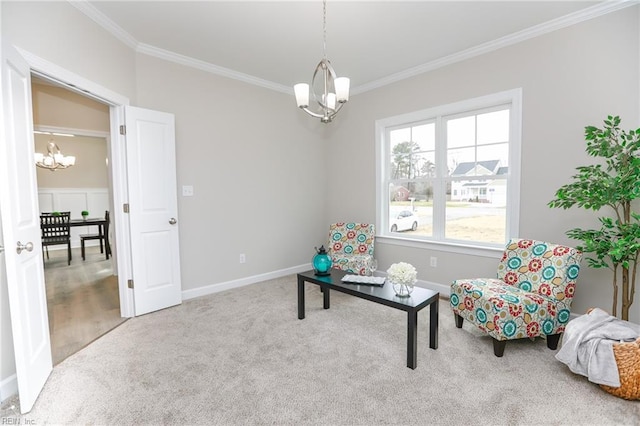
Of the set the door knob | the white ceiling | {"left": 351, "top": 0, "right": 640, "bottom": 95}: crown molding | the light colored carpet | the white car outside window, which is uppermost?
the white ceiling

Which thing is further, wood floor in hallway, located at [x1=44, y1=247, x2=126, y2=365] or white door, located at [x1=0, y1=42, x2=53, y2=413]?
wood floor in hallway, located at [x1=44, y1=247, x2=126, y2=365]

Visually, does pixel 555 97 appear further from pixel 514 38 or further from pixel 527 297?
pixel 527 297

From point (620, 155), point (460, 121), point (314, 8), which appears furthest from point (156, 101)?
point (620, 155)

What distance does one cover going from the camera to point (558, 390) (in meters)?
1.86

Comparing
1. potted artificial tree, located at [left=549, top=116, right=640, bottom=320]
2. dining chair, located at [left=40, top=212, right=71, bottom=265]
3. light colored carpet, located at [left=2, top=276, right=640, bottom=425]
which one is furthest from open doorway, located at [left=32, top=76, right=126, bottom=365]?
potted artificial tree, located at [left=549, top=116, right=640, bottom=320]

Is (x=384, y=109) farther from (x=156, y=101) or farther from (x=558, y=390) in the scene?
(x=558, y=390)

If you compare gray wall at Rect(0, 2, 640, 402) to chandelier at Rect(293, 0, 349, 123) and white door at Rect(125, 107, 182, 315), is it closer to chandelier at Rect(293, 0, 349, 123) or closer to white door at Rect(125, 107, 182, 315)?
white door at Rect(125, 107, 182, 315)

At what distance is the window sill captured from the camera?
127 inches

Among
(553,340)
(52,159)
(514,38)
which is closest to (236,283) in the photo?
(553,340)

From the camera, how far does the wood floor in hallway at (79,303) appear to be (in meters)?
2.60

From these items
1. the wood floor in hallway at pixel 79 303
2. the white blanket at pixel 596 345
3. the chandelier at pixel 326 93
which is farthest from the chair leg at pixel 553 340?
the wood floor in hallway at pixel 79 303

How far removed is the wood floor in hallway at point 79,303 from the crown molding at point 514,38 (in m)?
4.25

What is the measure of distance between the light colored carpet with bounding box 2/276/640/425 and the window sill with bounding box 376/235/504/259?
86 cm

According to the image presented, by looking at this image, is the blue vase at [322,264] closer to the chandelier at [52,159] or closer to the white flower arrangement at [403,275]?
the white flower arrangement at [403,275]
